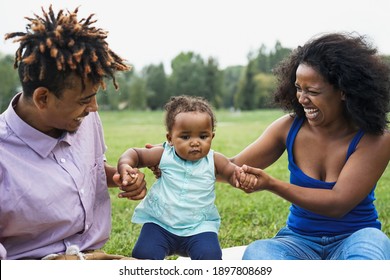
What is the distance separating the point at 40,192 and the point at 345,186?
1413 mm

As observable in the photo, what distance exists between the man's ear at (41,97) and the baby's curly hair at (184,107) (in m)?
0.66

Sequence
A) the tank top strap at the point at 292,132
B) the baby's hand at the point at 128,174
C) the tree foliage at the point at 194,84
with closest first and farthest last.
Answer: the baby's hand at the point at 128,174 < the tank top strap at the point at 292,132 < the tree foliage at the point at 194,84

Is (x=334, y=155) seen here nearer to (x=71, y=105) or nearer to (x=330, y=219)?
Result: (x=330, y=219)

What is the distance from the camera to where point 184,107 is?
9.28 ft

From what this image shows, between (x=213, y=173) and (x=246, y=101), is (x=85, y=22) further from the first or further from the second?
(x=246, y=101)

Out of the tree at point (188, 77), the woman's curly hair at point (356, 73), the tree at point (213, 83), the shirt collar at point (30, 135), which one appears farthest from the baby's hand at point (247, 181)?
the tree at point (213, 83)

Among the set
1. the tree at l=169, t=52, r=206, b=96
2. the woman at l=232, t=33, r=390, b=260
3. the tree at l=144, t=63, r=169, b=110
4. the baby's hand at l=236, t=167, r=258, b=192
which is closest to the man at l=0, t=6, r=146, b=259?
the baby's hand at l=236, t=167, r=258, b=192

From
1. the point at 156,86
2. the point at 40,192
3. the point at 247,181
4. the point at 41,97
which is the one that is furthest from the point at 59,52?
the point at 156,86

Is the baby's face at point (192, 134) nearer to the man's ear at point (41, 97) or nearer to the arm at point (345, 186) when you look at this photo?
the arm at point (345, 186)

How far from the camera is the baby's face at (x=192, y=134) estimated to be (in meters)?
2.78

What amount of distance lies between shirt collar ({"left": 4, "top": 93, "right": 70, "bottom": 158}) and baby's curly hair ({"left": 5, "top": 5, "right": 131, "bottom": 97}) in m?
0.12

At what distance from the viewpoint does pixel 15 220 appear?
8.00 feet
